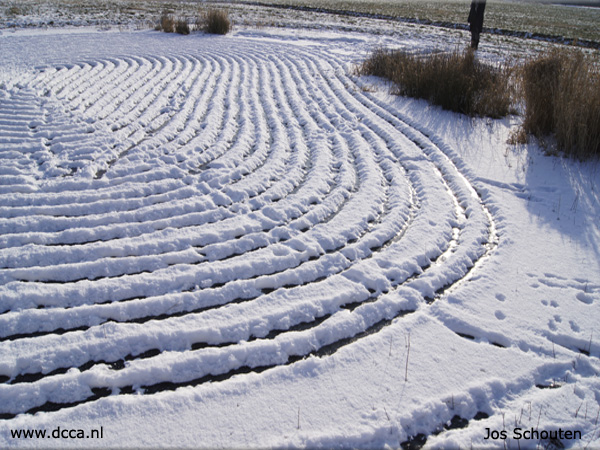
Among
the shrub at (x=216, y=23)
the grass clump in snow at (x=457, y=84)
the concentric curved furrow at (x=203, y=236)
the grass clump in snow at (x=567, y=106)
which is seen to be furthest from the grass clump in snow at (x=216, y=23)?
the grass clump in snow at (x=567, y=106)

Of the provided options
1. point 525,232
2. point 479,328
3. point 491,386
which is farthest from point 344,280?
point 525,232

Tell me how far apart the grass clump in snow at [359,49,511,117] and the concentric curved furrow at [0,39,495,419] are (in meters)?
1.13

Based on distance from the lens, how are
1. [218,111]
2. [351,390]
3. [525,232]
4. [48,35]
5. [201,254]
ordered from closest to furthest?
[351,390] → [201,254] → [525,232] → [218,111] → [48,35]

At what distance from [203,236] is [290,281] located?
0.97 m

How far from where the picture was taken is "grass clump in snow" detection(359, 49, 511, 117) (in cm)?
711

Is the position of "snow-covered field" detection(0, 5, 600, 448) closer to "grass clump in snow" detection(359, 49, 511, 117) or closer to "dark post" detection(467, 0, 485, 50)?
"grass clump in snow" detection(359, 49, 511, 117)

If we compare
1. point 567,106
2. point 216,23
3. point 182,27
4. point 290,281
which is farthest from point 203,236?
point 182,27

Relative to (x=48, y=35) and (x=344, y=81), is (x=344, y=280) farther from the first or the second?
(x=48, y=35)

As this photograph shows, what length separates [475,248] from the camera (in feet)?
12.6

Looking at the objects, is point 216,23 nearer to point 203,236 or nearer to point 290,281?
point 203,236

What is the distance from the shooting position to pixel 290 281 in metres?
3.35

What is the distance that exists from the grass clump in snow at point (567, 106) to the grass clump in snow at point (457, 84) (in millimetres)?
515

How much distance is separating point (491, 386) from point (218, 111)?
567 centimetres

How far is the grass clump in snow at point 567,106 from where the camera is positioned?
212 inches
